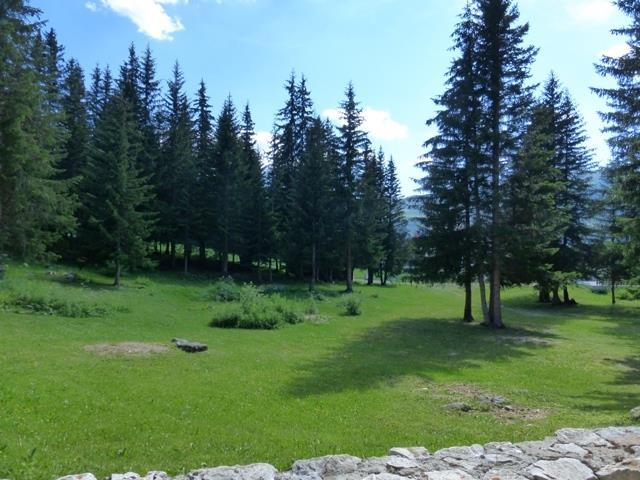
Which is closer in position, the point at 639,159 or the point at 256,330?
the point at 639,159

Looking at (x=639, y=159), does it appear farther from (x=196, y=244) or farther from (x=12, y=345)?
(x=196, y=244)

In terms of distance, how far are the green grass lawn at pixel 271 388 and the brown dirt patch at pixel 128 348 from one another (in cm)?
42

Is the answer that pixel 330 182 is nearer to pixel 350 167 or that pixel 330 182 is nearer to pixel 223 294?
pixel 350 167

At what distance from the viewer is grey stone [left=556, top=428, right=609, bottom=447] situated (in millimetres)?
6375

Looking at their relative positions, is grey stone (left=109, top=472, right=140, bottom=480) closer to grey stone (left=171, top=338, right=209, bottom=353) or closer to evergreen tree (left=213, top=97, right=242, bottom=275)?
grey stone (left=171, top=338, right=209, bottom=353)

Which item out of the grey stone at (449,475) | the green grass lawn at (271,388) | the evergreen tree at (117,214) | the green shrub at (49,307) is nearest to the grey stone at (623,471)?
the grey stone at (449,475)

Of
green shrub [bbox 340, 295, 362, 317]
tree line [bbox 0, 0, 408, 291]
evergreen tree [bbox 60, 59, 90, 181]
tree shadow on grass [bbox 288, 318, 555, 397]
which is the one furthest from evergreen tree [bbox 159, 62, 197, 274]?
tree shadow on grass [bbox 288, 318, 555, 397]

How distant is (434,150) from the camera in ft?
76.9

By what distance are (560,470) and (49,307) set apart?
19.9m

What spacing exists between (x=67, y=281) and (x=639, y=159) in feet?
97.5

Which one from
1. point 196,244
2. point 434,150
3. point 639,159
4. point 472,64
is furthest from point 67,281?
point 639,159

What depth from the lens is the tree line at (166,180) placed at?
22.3 metres

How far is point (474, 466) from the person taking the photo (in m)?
5.58

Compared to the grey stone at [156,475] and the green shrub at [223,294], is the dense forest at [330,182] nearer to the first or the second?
the green shrub at [223,294]
